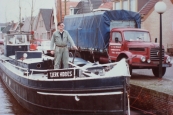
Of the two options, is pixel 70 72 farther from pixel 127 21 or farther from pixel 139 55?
pixel 127 21

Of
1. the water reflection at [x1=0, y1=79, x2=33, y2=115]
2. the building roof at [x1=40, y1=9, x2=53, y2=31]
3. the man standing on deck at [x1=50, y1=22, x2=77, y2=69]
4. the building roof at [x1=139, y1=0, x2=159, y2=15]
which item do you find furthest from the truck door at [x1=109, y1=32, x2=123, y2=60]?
the building roof at [x1=40, y1=9, x2=53, y2=31]

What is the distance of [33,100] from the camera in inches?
408

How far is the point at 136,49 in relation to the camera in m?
13.7

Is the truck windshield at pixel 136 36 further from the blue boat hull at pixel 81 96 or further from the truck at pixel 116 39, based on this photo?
the blue boat hull at pixel 81 96

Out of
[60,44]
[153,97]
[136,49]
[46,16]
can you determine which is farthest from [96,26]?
[46,16]

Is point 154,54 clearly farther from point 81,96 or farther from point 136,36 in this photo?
point 81,96

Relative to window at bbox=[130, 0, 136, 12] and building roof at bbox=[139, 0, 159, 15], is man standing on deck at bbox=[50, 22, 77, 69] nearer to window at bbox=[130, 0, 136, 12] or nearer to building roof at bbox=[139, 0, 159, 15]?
building roof at bbox=[139, 0, 159, 15]

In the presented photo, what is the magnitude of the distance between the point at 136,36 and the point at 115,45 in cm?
106

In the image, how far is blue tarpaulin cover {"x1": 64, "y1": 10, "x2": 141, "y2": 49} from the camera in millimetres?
16000

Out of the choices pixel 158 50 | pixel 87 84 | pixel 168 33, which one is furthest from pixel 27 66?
pixel 168 33

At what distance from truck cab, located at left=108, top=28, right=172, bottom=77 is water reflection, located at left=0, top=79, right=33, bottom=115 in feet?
15.4

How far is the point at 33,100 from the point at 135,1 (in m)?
23.8

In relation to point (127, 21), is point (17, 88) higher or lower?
lower

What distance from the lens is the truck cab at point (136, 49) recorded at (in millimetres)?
13102
